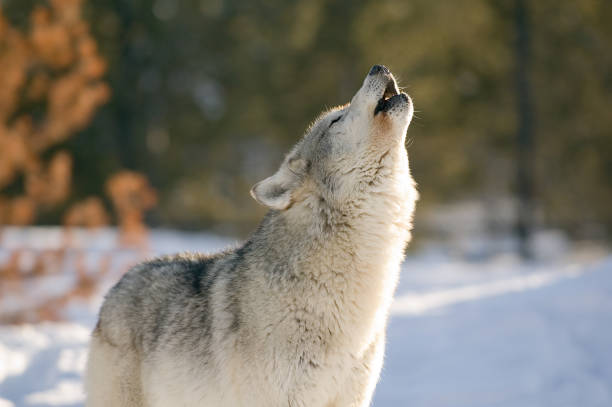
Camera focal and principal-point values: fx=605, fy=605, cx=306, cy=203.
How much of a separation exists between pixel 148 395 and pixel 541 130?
1912 centimetres

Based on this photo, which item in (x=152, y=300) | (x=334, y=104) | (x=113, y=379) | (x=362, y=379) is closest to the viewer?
(x=362, y=379)

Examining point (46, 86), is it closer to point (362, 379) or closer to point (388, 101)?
point (388, 101)

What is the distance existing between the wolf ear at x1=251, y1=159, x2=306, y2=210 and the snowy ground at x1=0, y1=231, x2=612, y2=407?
305 cm

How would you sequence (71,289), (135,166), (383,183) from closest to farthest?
(383,183) < (71,289) < (135,166)

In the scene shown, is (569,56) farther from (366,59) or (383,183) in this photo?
(383,183)

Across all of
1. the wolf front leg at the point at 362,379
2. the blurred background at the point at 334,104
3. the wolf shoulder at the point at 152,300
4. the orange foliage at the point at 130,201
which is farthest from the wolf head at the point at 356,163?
the blurred background at the point at 334,104

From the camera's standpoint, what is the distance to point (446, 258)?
20719 mm

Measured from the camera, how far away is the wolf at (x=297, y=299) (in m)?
3.13

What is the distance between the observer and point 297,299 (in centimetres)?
320

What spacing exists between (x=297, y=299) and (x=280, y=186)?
0.66m

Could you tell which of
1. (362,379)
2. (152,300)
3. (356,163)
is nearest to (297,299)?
(362,379)

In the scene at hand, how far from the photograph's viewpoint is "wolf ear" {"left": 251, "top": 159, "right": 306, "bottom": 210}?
3.35 m

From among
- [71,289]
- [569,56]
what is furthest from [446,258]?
[71,289]

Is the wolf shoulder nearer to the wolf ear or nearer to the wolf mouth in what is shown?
the wolf ear
